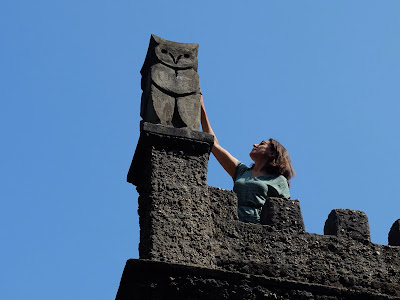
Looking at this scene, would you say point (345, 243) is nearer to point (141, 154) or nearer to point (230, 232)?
point (230, 232)

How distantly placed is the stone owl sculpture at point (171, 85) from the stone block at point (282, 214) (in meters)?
0.92

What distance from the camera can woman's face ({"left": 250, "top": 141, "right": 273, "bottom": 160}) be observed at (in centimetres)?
1030

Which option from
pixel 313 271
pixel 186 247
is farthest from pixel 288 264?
pixel 186 247

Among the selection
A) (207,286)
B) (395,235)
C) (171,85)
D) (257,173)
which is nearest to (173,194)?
(207,286)

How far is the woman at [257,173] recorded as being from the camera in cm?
988

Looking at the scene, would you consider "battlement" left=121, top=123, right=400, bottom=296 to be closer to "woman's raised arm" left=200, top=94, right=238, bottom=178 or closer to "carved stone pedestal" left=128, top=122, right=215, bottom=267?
"carved stone pedestal" left=128, top=122, right=215, bottom=267

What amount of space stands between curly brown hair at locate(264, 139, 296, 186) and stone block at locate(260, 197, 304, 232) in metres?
0.64

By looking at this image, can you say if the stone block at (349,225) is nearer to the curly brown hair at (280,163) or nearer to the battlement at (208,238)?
the battlement at (208,238)

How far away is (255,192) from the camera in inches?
391

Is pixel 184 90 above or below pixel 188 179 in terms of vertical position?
above

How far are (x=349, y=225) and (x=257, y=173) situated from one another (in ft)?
3.34

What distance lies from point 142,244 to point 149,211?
27cm

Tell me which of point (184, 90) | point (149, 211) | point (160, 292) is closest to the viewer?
point (160, 292)

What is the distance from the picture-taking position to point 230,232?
9273 mm
